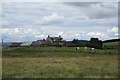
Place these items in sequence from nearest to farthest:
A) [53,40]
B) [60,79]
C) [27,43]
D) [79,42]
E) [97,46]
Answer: [60,79] < [97,46] < [79,42] < [27,43] < [53,40]

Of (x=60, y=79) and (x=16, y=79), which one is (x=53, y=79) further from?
(x=16, y=79)

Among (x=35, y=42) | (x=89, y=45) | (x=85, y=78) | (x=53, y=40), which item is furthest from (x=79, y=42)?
(x=85, y=78)

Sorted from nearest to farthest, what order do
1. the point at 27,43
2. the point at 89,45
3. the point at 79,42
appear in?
the point at 89,45, the point at 79,42, the point at 27,43

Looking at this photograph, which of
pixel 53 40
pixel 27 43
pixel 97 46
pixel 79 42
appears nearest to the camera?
pixel 97 46

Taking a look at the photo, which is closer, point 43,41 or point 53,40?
point 43,41

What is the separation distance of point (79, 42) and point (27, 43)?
99.0ft

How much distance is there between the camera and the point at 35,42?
402ft

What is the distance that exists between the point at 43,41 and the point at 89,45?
41.0 meters

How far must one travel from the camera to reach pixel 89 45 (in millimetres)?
90938

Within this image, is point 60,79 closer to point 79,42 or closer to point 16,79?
point 16,79

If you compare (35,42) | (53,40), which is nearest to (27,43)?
(35,42)

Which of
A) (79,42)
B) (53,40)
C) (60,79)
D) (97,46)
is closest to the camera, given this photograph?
(60,79)

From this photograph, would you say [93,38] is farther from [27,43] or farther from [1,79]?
[1,79]

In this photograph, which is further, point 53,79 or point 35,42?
point 35,42
